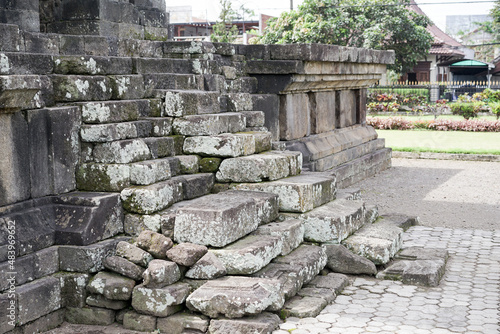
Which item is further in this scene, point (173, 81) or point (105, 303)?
point (173, 81)

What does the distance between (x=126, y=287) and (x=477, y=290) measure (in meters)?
2.81

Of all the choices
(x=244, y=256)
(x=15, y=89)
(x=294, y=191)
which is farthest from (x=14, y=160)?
(x=294, y=191)

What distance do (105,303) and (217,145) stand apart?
1.81 m

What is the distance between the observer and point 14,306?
378 centimetres

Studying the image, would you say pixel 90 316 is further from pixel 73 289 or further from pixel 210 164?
pixel 210 164

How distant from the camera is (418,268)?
16.9ft

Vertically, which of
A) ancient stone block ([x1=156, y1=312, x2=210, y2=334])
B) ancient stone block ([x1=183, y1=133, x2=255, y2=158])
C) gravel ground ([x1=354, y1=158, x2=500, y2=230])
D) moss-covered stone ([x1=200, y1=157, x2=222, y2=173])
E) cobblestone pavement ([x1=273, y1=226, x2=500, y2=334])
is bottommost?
gravel ground ([x1=354, y1=158, x2=500, y2=230])

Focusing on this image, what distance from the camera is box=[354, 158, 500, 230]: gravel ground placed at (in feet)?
25.7

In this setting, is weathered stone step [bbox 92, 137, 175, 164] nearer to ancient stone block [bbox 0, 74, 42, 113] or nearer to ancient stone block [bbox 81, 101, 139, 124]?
ancient stone block [bbox 81, 101, 139, 124]

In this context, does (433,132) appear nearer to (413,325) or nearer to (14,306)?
(413,325)

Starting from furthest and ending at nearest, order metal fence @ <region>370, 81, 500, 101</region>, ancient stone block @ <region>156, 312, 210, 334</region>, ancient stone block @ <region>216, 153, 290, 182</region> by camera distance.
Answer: metal fence @ <region>370, 81, 500, 101</region>, ancient stone block @ <region>216, 153, 290, 182</region>, ancient stone block @ <region>156, 312, 210, 334</region>

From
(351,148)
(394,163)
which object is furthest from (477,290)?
(394,163)

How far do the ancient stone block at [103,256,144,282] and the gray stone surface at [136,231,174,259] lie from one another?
156 millimetres

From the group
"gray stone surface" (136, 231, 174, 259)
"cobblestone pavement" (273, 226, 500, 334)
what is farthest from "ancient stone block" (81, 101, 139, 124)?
"cobblestone pavement" (273, 226, 500, 334)
